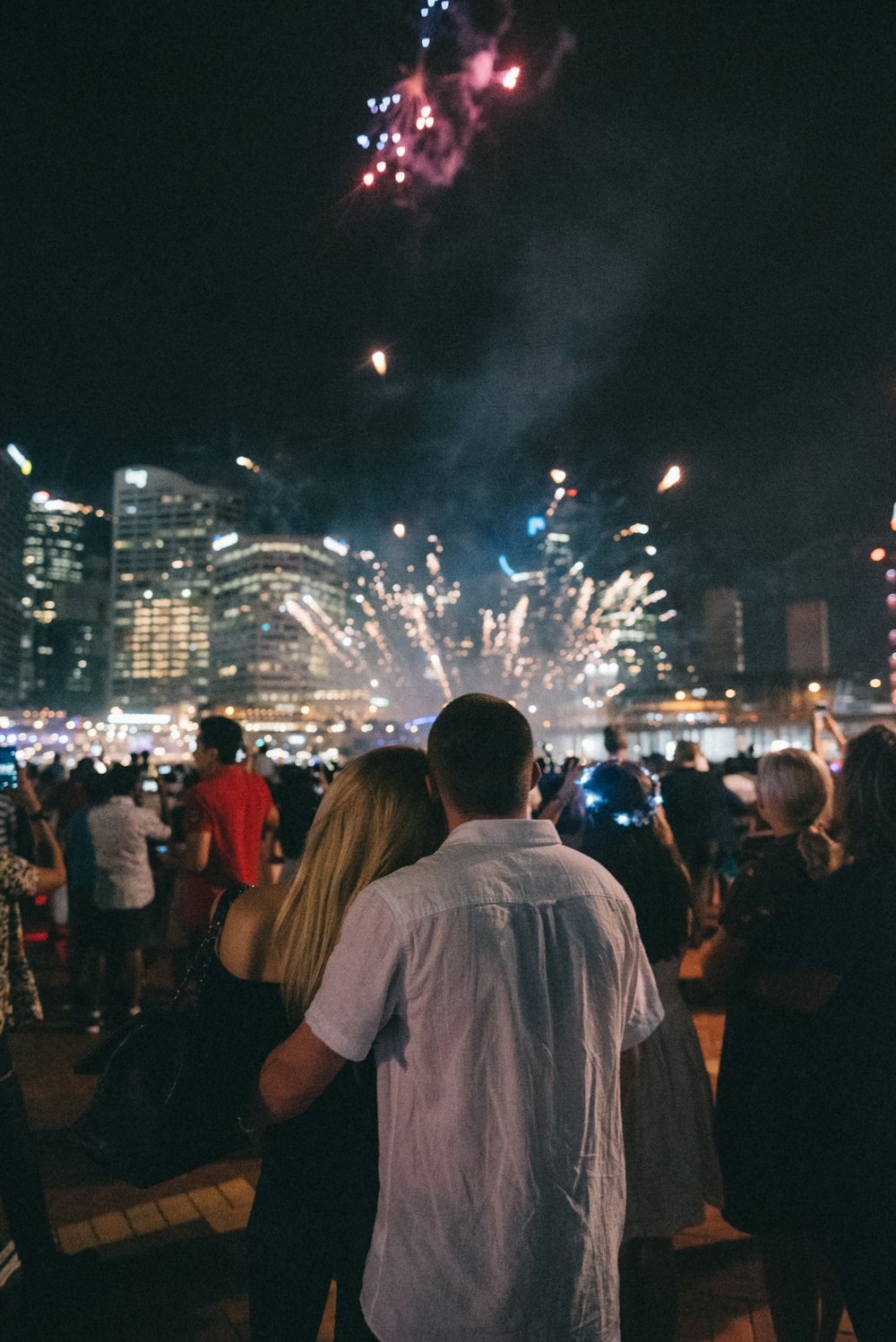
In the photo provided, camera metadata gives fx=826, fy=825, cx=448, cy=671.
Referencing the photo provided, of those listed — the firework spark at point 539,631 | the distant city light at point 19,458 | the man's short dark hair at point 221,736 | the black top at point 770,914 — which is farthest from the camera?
the distant city light at point 19,458

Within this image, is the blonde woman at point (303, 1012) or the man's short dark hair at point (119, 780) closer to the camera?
the blonde woman at point (303, 1012)

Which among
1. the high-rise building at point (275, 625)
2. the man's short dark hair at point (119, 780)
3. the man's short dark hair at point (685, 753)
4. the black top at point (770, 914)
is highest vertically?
the high-rise building at point (275, 625)

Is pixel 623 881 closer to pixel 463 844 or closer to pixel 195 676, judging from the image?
pixel 463 844

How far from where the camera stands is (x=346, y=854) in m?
2.00

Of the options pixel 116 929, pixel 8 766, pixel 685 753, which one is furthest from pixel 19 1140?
pixel 685 753

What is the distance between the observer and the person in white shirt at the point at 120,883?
6242 millimetres

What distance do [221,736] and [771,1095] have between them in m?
3.79

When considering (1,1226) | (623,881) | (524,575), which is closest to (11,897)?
(1,1226)

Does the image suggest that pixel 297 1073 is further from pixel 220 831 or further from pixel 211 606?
pixel 211 606

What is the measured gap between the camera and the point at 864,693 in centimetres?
11369

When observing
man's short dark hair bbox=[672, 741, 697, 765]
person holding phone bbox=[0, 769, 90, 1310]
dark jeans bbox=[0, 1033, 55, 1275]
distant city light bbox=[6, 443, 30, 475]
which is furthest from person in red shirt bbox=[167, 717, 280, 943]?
distant city light bbox=[6, 443, 30, 475]

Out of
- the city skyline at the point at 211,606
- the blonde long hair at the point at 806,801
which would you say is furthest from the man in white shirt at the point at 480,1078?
the city skyline at the point at 211,606

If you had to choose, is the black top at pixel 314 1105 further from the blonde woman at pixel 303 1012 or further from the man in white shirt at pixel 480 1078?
the man in white shirt at pixel 480 1078

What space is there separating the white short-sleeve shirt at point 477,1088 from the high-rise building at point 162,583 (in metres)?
140
